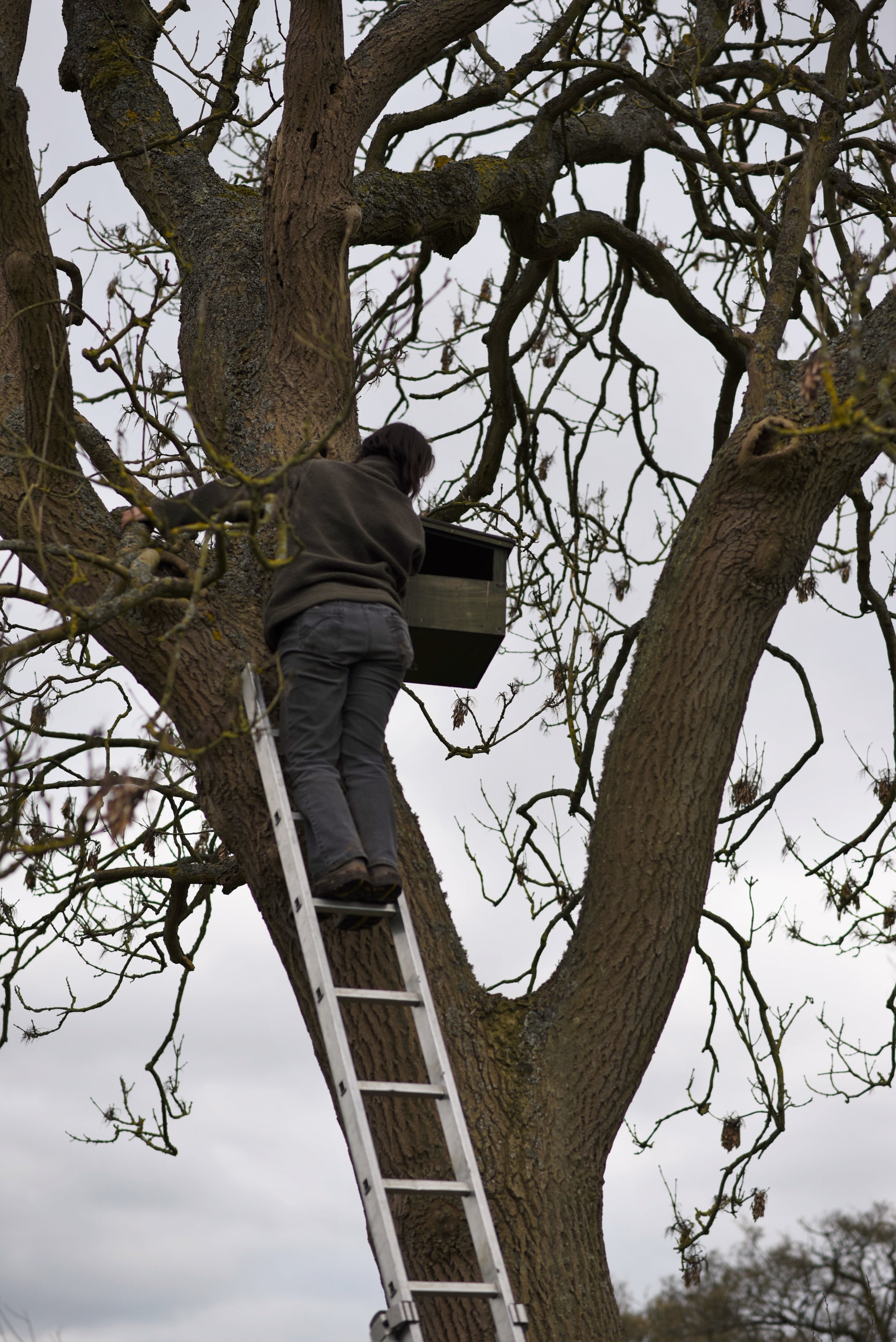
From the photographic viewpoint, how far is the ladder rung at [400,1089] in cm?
297

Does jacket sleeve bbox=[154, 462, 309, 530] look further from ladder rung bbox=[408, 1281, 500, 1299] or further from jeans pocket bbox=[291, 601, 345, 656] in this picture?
ladder rung bbox=[408, 1281, 500, 1299]

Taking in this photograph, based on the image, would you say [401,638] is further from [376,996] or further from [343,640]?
[376,996]

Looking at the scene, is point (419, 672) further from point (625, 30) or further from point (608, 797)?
point (625, 30)

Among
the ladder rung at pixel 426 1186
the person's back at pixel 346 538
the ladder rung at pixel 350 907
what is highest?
the person's back at pixel 346 538

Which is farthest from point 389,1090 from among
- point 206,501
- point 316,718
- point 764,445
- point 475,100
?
point 475,100

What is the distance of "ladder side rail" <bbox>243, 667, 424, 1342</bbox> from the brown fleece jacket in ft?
0.89

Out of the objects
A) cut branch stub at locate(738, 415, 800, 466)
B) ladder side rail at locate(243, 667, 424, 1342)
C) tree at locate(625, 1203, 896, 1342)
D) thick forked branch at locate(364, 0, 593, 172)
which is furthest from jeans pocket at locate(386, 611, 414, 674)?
tree at locate(625, 1203, 896, 1342)

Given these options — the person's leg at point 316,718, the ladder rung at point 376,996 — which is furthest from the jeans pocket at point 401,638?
the ladder rung at point 376,996

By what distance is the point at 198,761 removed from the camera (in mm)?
3523

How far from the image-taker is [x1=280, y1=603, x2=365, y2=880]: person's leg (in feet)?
10.7

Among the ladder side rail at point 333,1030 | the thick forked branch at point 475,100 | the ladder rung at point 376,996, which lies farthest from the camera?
the thick forked branch at point 475,100

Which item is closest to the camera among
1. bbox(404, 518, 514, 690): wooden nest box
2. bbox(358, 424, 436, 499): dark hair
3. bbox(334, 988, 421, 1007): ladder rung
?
bbox(334, 988, 421, 1007): ladder rung

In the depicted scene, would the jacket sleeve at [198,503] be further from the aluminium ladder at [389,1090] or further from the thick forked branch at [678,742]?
the thick forked branch at [678,742]

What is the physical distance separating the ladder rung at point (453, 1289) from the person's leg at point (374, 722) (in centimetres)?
101
